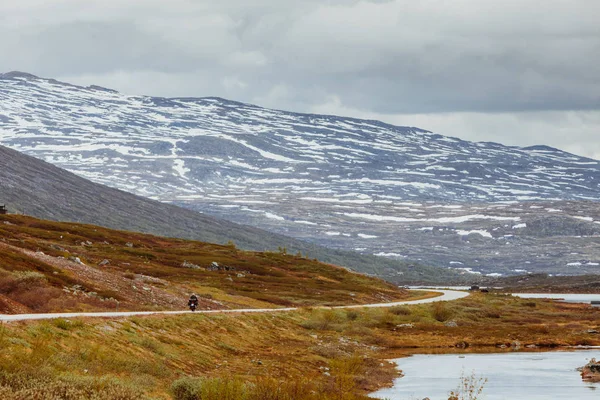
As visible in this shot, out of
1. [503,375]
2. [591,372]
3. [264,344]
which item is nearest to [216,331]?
[264,344]

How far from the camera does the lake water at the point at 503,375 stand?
47.7 metres

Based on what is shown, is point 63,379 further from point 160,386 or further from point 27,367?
point 160,386

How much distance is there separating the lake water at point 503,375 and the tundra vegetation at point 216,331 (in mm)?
1790

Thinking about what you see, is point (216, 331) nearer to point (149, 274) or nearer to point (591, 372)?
point (591, 372)

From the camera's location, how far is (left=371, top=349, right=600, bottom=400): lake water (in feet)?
156

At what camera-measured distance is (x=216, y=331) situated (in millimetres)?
59062

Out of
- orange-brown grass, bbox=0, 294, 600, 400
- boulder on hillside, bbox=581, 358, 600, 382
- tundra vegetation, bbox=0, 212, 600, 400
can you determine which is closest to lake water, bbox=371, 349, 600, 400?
boulder on hillside, bbox=581, 358, 600, 382

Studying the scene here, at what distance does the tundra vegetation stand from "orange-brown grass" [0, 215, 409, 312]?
31cm

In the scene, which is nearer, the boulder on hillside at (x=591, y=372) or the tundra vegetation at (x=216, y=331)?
the tundra vegetation at (x=216, y=331)

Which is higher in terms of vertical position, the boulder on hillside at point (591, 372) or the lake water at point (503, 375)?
the boulder on hillside at point (591, 372)

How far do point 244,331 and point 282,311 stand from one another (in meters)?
17.6

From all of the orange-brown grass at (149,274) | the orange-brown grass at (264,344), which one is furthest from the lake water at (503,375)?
the orange-brown grass at (149,274)

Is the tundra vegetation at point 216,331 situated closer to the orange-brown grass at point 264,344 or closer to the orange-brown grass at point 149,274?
the orange-brown grass at point 264,344

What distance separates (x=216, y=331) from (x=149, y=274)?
47770 mm
